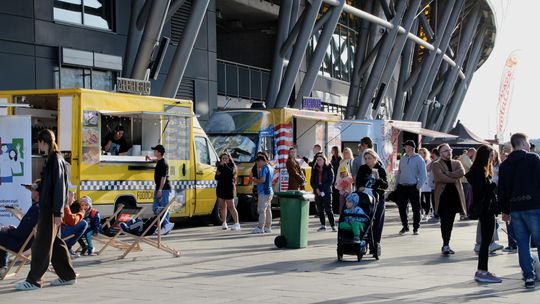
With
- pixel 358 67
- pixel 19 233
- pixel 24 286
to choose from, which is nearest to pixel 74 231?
pixel 19 233

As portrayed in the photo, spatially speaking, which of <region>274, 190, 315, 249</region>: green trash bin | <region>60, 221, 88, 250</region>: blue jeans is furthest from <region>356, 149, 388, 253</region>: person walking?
<region>60, 221, 88, 250</region>: blue jeans

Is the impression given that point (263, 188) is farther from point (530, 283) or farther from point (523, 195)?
point (530, 283)

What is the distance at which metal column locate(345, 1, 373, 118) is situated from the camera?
41.8 meters

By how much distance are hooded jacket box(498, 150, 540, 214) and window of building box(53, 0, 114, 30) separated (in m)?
16.7

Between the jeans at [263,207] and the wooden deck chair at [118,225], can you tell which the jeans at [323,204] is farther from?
the wooden deck chair at [118,225]

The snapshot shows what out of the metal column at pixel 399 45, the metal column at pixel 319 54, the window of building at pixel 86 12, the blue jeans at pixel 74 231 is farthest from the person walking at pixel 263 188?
the metal column at pixel 399 45

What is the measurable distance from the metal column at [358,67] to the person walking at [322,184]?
77.1 ft

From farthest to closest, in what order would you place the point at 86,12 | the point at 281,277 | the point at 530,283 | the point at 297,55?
the point at 297,55 → the point at 86,12 → the point at 281,277 → the point at 530,283

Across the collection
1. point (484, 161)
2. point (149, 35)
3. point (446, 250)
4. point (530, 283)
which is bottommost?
point (446, 250)

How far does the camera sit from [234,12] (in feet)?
121

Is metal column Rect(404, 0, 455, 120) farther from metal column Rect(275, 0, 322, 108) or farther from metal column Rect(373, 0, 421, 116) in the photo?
metal column Rect(275, 0, 322, 108)

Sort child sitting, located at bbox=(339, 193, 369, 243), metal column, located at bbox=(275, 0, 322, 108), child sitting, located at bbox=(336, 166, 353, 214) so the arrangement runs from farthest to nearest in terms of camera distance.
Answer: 1. metal column, located at bbox=(275, 0, 322, 108)
2. child sitting, located at bbox=(336, 166, 353, 214)
3. child sitting, located at bbox=(339, 193, 369, 243)

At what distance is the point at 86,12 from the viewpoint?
2516 cm

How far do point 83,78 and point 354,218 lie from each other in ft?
46.4
